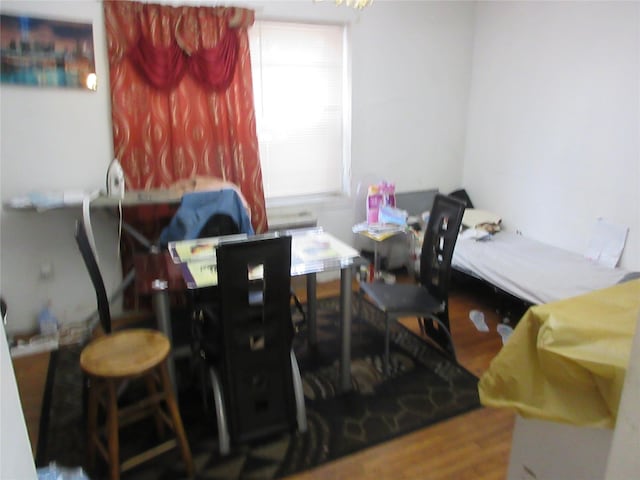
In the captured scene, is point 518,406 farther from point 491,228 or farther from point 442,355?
point 491,228

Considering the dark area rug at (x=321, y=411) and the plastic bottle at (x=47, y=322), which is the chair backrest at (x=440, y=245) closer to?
the dark area rug at (x=321, y=411)

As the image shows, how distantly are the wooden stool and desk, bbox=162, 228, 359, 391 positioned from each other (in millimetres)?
278

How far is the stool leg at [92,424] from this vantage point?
1725 mm

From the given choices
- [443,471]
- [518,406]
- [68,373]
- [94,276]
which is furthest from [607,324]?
[68,373]

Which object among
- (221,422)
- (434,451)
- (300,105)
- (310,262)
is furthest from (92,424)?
(300,105)

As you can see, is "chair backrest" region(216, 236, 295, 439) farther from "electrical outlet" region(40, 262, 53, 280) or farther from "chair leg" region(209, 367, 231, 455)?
"electrical outlet" region(40, 262, 53, 280)

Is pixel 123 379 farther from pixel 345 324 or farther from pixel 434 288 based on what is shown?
pixel 434 288

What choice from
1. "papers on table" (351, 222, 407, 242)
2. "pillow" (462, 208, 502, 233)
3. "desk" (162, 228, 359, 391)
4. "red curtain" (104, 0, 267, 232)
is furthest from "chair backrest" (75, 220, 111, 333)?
"pillow" (462, 208, 502, 233)

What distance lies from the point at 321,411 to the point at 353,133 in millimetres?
2413

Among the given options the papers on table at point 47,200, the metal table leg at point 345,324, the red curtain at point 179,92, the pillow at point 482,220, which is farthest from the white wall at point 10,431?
the pillow at point 482,220

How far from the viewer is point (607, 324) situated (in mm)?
971

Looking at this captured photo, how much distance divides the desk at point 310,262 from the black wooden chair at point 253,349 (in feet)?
0.64

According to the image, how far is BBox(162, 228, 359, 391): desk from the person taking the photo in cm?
210

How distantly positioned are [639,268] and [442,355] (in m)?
1.49
